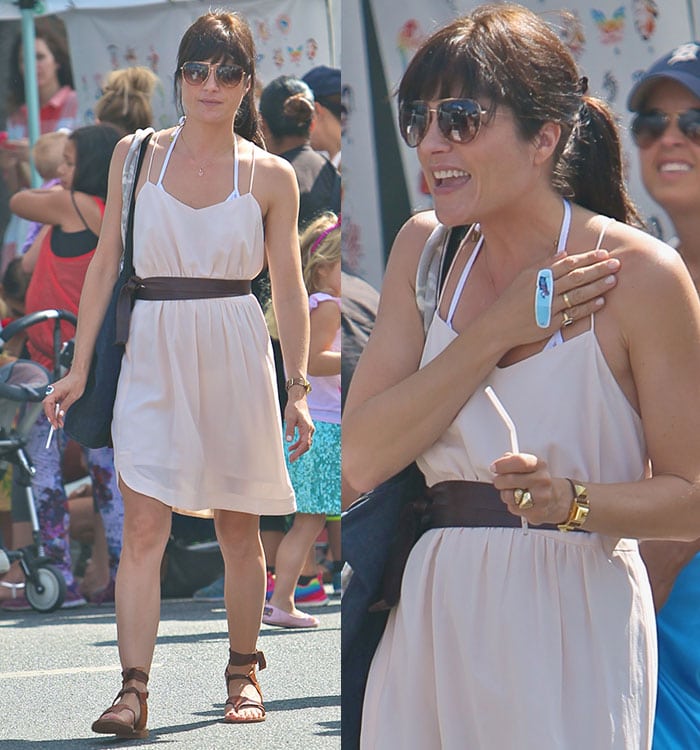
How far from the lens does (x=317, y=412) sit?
7.20 m

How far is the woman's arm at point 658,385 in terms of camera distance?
2113 mm

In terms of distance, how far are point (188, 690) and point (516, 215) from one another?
3.57 m

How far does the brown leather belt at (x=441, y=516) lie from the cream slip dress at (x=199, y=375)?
2.64 m

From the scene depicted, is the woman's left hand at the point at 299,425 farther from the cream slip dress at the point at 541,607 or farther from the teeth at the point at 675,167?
the cream slip dress at the point at 541,607

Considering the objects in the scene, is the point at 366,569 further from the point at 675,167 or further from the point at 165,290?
the point at 165,290

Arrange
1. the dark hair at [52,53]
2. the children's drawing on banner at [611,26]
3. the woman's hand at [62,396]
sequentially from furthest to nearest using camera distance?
the dark hair at [52,53], the woman's hand at [62,396], the children's drawing on banner at [611,26]

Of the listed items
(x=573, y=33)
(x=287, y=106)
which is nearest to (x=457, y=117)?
(x=573, y=33)

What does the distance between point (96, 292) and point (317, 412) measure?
2.36 m

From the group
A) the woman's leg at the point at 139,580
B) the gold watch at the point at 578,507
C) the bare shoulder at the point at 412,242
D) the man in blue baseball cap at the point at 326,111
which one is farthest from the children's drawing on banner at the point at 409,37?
the man in blue baseball cap at the point at 326,111

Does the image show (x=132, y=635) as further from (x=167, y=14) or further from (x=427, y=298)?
(x=167, y=14)

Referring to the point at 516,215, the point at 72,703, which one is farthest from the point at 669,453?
the point at 72,703

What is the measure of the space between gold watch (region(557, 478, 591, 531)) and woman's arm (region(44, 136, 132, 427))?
2.98 metres

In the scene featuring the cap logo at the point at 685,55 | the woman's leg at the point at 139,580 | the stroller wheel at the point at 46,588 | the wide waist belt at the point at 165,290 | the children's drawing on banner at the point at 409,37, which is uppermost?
the children's drawing on banner at the point at 409,37

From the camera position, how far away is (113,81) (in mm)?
7598
